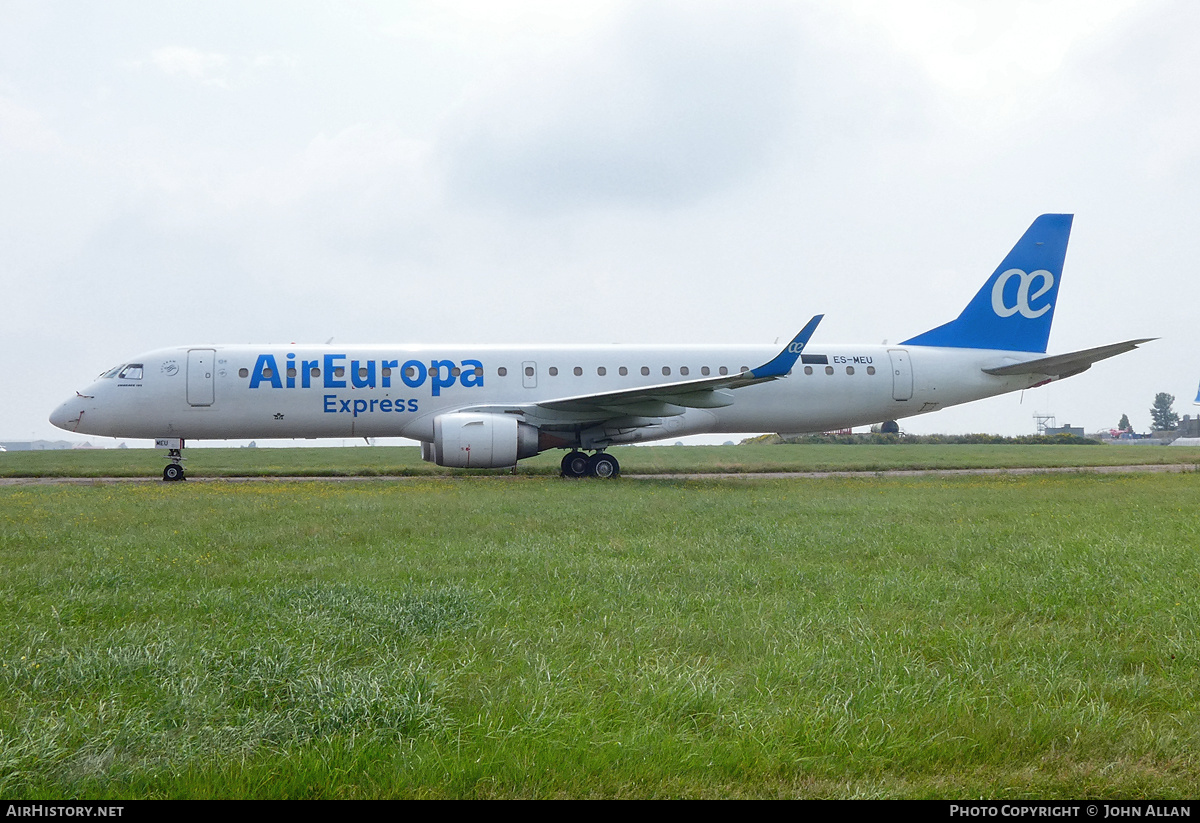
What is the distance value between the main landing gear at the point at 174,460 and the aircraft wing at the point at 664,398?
21.6 feet

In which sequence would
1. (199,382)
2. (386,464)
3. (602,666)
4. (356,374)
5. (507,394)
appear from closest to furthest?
(602,666)
(199,382)
(356,374)
(507,394)
(386,464)

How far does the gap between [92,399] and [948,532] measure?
57.5 feet

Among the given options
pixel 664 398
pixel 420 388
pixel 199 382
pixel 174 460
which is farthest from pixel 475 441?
pixel 174 460

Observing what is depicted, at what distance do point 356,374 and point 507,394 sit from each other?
3367mm

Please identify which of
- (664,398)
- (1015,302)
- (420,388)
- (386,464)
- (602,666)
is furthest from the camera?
(386,464)

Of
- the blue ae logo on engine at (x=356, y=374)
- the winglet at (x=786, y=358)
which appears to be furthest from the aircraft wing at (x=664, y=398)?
the blue ae logo on engine at (x=356, y=374)

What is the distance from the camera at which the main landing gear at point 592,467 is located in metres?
18.2

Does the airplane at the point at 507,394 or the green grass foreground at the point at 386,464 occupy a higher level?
the airplane at the point at 507,394

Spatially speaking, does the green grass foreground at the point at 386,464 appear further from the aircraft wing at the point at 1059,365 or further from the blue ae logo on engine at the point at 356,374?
the aircraft wing at the point at 1059,365

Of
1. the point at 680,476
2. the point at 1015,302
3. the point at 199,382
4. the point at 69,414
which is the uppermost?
the point at 1015,302

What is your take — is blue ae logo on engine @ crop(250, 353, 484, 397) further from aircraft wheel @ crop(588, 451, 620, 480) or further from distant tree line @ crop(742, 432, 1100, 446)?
distant tree line @ crop(742, 432, 1100, 446)

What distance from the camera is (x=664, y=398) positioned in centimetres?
1698

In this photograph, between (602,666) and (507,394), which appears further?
(507,394)

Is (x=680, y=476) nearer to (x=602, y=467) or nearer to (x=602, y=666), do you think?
(x=602, y=467)
